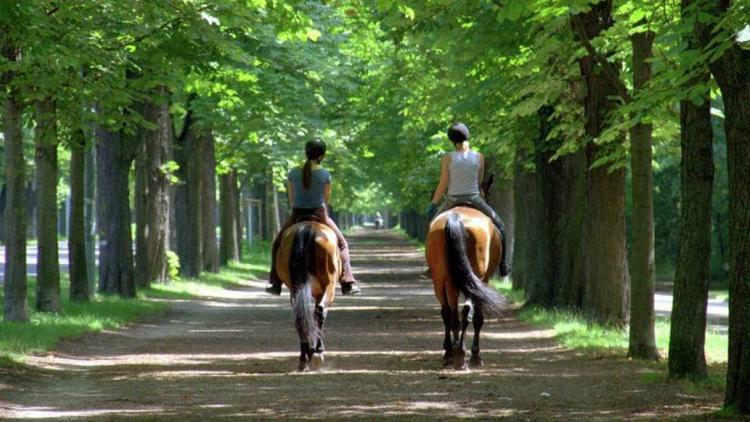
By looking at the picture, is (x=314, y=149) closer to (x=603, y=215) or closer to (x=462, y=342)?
(x=462, y=342)

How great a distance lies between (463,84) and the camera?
25422 mm

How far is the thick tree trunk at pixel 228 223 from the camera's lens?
4853cm

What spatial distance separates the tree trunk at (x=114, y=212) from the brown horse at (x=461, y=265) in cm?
1348

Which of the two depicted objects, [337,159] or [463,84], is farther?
[337,159]

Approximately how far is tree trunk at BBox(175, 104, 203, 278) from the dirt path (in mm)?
14022

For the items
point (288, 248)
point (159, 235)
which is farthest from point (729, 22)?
point (159, 235)

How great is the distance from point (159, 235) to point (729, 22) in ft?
78.3

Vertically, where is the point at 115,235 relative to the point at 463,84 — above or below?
below

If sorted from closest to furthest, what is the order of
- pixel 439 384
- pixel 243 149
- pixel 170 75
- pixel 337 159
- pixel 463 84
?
pixel 439 384
pixel 170 75
pixel 463 84
pixel 243 149
pixel 337 159

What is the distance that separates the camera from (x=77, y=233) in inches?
986

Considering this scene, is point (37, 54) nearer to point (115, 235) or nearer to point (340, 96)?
point (115, 235)

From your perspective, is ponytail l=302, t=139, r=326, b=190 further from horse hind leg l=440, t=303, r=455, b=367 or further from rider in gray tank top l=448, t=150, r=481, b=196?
horse hind leg l=440, t=303, r=455, b=367

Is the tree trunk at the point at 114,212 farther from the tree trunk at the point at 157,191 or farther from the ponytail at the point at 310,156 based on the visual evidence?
the ponytail at the point at 310,156

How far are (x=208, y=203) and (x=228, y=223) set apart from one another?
21.2ft
